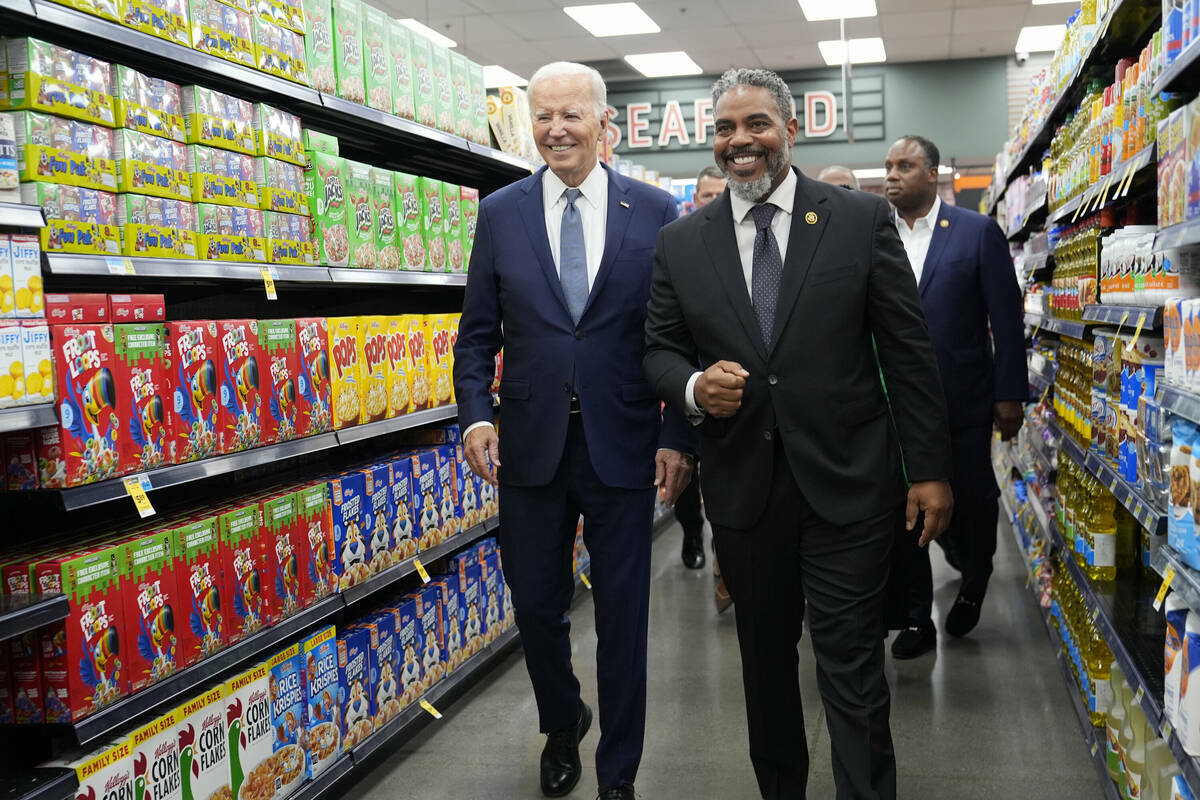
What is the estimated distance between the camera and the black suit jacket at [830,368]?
2.25 metres

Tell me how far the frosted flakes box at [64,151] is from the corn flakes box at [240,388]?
47 cm

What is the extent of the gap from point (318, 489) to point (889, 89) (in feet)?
34.4

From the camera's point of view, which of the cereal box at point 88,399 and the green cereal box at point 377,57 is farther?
the green cereal box at point 377,57

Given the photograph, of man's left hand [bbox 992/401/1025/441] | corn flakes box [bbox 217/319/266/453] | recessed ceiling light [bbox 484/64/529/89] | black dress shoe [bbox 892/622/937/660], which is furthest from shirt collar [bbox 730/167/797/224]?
recessed ceiling light [bbox 484/64/529/89]

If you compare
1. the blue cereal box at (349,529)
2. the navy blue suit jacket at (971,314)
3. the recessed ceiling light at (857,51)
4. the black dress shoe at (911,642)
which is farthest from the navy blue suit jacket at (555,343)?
the recessed ceiling light at (857,51)

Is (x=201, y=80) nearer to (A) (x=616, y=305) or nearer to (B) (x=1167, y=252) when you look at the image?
(A) (x=616, y=305)

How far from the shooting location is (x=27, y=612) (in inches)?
75.8

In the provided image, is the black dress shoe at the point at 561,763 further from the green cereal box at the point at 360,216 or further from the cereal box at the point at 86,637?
the green cereal box at the point at 360,216

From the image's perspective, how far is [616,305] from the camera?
2.76 meters

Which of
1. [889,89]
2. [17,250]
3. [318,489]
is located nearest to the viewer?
[17,250]

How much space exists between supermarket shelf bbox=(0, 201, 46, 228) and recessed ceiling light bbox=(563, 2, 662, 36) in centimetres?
811

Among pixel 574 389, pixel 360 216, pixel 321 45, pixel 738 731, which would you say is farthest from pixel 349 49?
pixel 738 731

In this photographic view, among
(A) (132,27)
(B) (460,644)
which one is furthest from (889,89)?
(A) (132,27)

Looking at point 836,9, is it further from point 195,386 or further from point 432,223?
point 195,386
